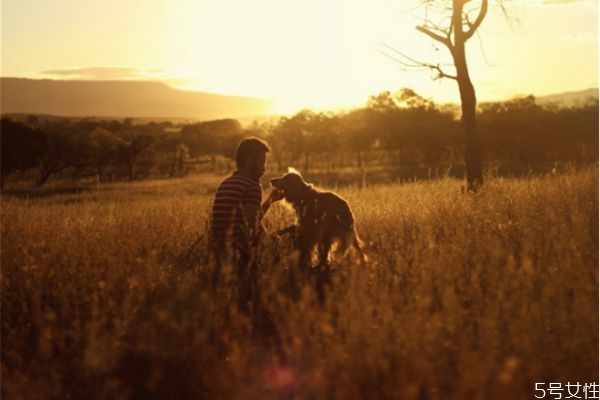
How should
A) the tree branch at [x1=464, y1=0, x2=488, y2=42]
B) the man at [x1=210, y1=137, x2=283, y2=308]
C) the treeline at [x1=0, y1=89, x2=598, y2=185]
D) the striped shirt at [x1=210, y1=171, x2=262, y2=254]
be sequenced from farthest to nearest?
the treeline at [x1=0, y1=89, x2=598, y2=185], the tree branch at [x1=464, y1=0, x2=488, y2=42], the striped shirt at [x1=210, y1=171, x2=262, y2=254], the man at [x1=210, y1=137, x2=283, y2=308]

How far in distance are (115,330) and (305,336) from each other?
136 centimetres

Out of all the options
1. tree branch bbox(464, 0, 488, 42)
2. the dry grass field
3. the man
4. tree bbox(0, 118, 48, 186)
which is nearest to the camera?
the dry grass field

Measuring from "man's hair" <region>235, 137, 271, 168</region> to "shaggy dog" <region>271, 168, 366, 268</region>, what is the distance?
1.16 ft

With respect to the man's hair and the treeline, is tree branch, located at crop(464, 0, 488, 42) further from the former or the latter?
the treeline

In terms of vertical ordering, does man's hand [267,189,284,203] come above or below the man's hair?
below

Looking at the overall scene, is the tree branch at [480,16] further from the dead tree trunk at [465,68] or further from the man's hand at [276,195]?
the man's hand at [276,195]

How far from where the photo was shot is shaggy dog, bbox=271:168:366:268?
634cm

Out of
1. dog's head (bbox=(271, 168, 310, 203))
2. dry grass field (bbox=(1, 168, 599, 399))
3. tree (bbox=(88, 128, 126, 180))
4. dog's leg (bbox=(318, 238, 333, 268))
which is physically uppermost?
tree (bbox=(88, 128, 126, 180))

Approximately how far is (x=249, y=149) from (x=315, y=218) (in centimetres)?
97

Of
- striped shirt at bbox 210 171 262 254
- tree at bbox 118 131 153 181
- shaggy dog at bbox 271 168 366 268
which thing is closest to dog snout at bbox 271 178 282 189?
shaggy dog at bbox 271 168 366 268

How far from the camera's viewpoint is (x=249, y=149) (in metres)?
6.42

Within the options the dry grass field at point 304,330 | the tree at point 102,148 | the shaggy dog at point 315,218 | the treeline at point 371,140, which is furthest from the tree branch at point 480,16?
the tree at point 102,148

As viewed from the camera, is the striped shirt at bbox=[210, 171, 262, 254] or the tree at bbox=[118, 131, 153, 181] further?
the tree at bbox=[118, 131, 153, 181]

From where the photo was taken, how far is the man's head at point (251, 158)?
6398 millimetres
